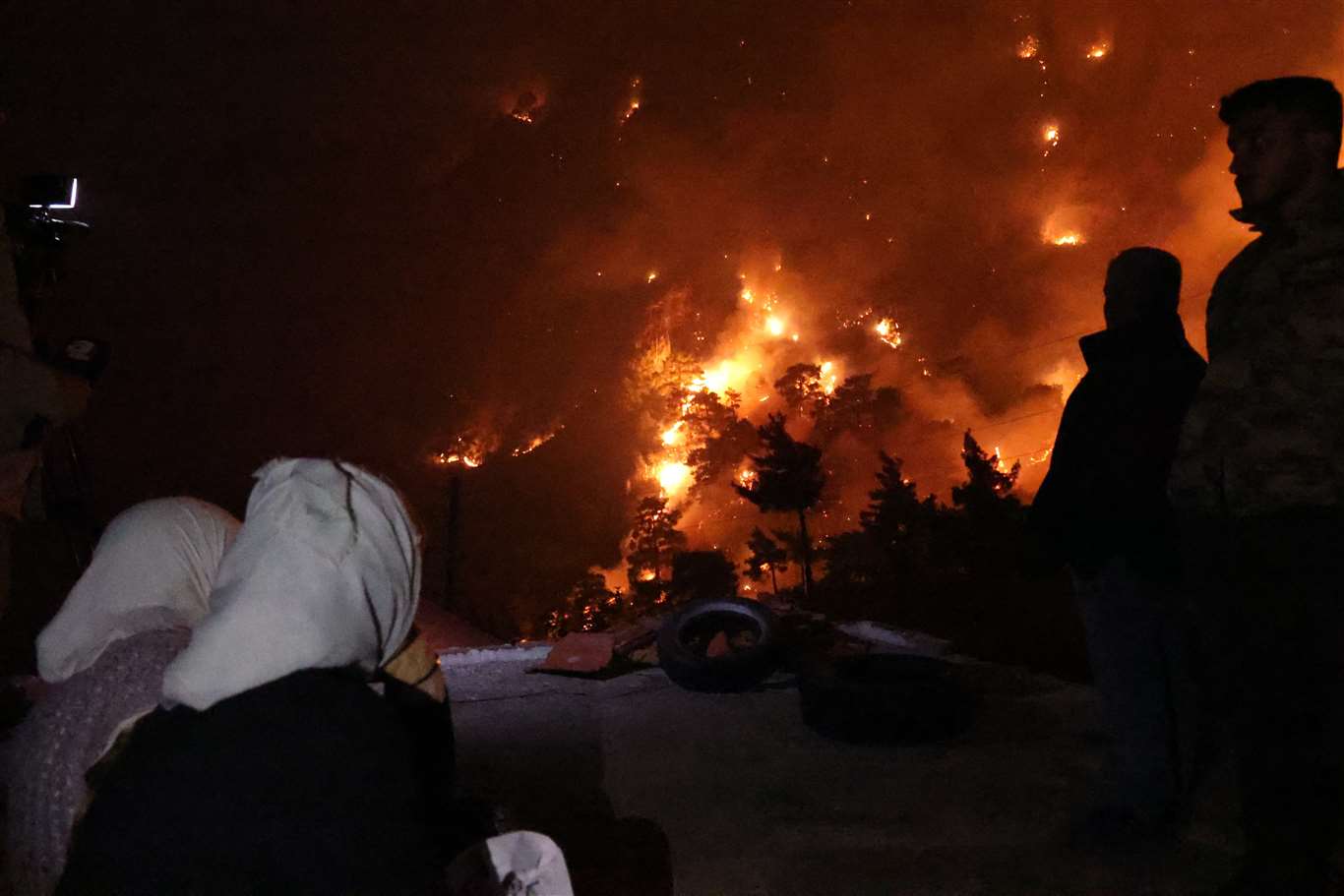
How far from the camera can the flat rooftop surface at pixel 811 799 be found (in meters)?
3.04

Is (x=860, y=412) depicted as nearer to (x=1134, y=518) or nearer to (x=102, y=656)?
(x=1134, y=518)

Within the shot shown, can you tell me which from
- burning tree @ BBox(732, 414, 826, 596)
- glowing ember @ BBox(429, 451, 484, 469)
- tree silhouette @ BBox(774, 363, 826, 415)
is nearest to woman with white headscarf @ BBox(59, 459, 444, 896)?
burning tree @ BBox(732, 414, 826, 596)

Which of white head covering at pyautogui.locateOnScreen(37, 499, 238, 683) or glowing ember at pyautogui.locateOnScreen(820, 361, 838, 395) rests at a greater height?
glowing ember at pyautogui.locateOnScreen(820, 361, 838, 395)

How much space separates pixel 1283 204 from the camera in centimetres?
228

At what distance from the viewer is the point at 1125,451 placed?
2979 mm

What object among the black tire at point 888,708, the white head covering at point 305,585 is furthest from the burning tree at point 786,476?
the white head covering at point 305,585

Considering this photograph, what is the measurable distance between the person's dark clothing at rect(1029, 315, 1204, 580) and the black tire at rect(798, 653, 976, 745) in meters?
1.69

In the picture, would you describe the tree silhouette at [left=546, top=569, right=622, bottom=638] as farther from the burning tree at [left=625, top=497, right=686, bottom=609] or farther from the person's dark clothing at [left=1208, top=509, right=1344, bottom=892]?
the person's dark clothing at [left=1208, top=509, right=1344, bottom=892]

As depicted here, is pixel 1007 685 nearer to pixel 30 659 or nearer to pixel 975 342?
pixel 30 659

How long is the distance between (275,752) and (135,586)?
2.97 ft

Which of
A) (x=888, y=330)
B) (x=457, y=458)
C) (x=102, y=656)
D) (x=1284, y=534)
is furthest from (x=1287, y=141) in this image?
(x=457, y=458)

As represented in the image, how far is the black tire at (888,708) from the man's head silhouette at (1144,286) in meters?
2.36

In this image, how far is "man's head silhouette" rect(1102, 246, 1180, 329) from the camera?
9.79ft

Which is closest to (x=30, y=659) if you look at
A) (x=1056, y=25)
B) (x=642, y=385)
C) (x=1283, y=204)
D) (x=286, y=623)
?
(x=286, y=623)
